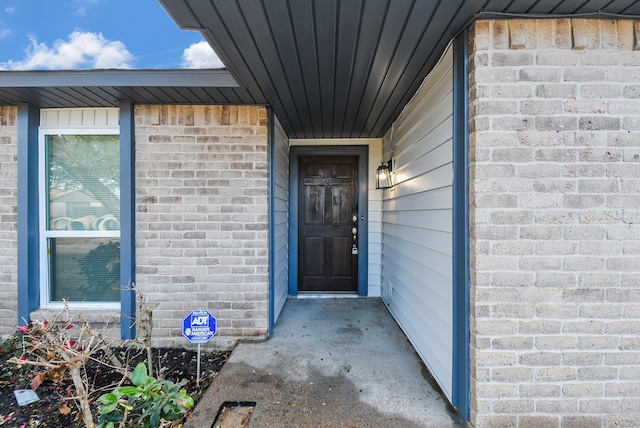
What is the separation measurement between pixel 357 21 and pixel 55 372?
2.59 meters

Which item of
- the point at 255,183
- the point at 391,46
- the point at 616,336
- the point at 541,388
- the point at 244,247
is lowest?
the point at 541,388

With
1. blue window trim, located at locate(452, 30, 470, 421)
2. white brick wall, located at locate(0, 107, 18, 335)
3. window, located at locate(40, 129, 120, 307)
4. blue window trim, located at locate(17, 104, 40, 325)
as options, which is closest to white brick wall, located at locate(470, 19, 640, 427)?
blue window trim, located at locate(452, 30, 470, 421)

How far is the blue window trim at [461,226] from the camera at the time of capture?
1680 millimetres

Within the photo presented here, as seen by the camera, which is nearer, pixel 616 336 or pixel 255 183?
pixel 616 336

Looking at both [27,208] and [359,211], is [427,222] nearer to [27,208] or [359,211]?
[359,211]

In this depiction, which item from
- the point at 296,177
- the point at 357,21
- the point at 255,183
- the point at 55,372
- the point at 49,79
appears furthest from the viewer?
the point at 296,177

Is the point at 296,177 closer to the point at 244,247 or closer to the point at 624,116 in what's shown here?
the point at 244,247

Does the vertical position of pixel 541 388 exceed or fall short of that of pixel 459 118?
it falls short

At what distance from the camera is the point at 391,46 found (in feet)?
5.88

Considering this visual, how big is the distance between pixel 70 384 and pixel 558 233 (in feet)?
11.4

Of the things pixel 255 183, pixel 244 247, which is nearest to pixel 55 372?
pixel 244 247

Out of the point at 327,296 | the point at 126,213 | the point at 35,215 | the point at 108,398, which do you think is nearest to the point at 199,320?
the point at 108,398

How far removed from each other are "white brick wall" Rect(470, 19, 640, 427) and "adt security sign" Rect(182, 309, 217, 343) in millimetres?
1850

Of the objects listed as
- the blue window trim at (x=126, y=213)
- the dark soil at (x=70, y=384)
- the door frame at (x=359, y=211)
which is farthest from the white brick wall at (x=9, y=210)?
the door frame at (x=359, y=211)
